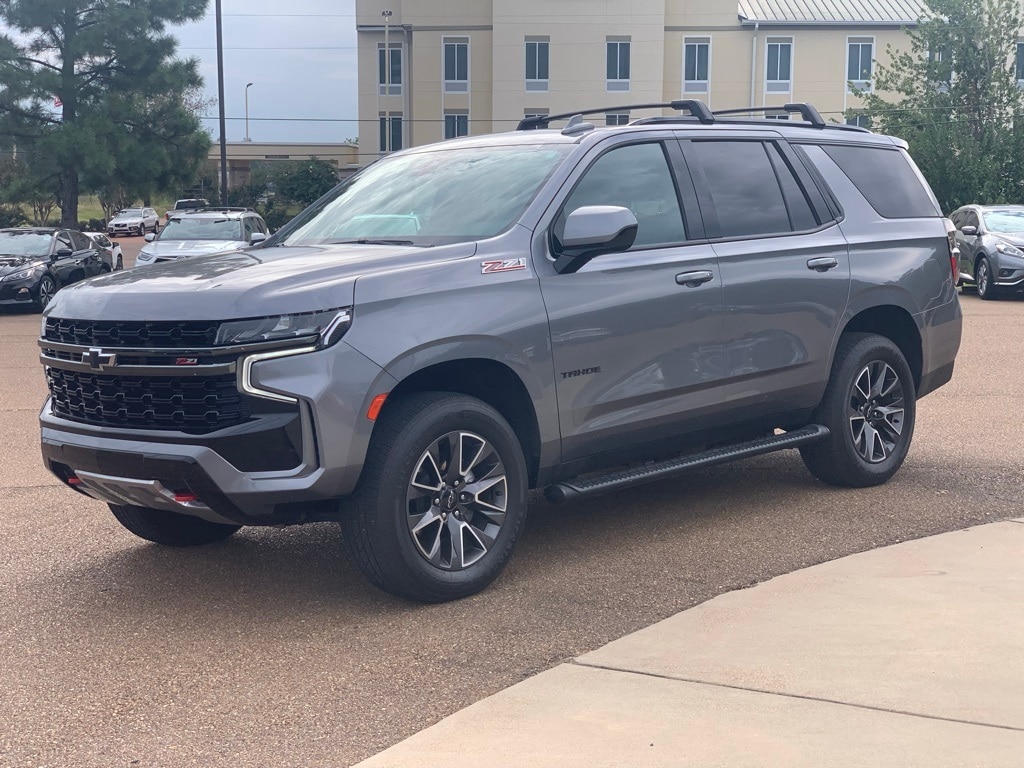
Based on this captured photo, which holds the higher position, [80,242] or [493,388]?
[80,242]

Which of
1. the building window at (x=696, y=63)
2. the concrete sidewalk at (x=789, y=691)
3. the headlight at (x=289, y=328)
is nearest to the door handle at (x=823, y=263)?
the concrete sidewalk at (x=789, y=691)

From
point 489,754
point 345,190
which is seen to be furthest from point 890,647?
point 345,190

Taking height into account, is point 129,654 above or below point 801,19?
below

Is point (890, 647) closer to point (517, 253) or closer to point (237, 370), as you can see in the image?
point (517, 253)

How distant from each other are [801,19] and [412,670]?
2289 inches

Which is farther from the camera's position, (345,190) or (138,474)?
(345,190)

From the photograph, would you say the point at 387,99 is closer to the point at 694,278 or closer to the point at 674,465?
the point at 694,278

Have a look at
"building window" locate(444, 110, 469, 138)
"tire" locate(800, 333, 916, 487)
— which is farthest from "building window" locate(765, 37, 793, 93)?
"tire" locate(800, 333, 916, 487)

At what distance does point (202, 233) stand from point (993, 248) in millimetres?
13488

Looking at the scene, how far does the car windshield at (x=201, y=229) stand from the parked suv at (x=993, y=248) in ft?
41.0

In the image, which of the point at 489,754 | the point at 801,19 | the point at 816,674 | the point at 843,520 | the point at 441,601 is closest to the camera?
the point at 489,754

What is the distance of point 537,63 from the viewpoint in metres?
58.5

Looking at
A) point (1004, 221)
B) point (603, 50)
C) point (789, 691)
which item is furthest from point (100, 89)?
point (789, 691)

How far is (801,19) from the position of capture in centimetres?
5812
